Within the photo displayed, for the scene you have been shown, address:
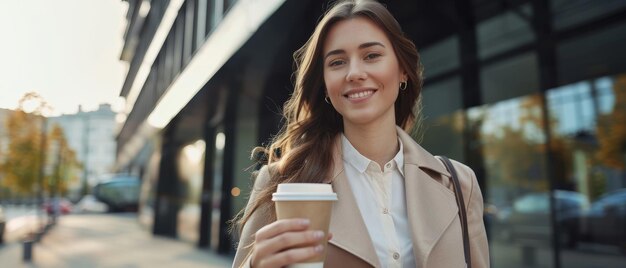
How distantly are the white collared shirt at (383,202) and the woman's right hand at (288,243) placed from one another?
1.83 feet

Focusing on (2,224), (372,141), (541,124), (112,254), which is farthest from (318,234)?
(2,224)

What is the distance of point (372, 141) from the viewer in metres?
1.83

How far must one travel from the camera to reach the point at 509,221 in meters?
10.9

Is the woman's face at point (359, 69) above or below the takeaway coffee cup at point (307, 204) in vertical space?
above

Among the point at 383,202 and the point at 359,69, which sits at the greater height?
the point at 359,69

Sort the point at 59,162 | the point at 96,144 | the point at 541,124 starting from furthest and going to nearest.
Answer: the point at 96,144 < the point at 59,162 < the point at 541,124

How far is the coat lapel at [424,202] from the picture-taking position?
162 centimetres

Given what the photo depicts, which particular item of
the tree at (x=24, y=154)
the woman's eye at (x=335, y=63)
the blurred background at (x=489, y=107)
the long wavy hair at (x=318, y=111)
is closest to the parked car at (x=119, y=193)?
the tree at (x=24, y=154)

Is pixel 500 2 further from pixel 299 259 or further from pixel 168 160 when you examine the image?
pixel 168 160

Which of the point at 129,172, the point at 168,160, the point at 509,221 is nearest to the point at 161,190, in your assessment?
the point at 168,160

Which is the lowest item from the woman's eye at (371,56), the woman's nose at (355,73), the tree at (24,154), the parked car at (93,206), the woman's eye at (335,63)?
the parked car at (93,206)

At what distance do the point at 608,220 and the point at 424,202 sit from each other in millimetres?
9912

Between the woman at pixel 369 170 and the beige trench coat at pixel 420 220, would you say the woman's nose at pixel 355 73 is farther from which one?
the beige trench coat at pixel 420 220

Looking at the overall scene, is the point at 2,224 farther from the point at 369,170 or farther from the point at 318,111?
the point at 369,170
